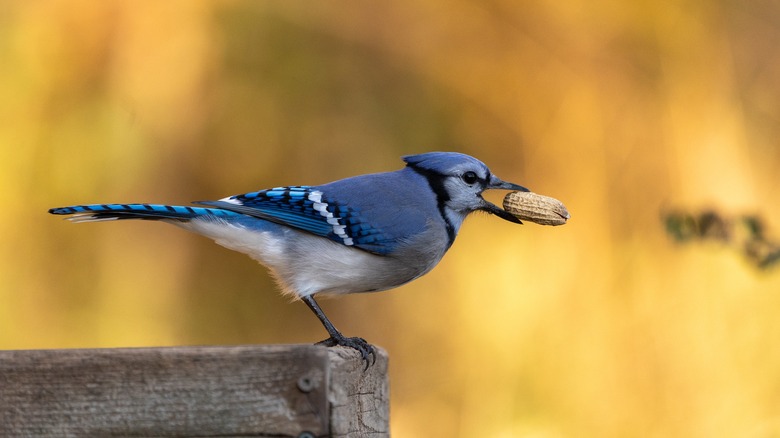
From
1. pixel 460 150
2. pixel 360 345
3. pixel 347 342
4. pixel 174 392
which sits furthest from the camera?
pixel 460 150

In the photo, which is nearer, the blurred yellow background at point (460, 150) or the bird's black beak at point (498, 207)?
the bird's black beak at point (498, 207)

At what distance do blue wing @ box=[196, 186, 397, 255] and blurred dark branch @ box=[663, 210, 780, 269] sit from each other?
2.30ft

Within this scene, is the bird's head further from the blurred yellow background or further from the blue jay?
the blurred yellow background

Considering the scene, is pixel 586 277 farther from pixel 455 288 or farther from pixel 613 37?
pixel 613 37

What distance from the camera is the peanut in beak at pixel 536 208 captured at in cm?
256

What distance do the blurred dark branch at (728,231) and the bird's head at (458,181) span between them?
39 cm

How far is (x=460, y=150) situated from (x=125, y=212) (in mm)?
1804

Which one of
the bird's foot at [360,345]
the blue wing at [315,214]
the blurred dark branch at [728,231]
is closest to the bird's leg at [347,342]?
the bird's foot at [360,345]

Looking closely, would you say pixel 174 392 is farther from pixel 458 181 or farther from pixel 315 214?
pixel 458 181

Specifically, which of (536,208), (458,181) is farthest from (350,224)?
(536,208)

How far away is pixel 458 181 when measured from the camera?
2.66 metres

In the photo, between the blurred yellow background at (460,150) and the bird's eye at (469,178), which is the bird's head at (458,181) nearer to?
the bird's eye at (469,178)

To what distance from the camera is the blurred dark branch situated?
2424 millimetres

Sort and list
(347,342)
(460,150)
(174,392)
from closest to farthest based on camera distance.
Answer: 1. (174,392)
2. (347,342)
3. (460,150)
